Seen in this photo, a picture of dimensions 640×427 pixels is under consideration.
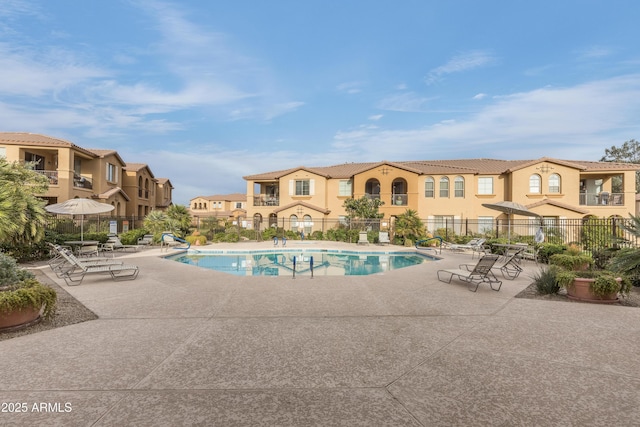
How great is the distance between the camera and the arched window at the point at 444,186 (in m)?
28.6

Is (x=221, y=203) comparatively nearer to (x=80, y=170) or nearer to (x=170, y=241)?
(x=80, y=170)

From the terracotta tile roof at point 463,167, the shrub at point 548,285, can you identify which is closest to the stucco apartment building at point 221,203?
the terracotta tile roof at point 463,167

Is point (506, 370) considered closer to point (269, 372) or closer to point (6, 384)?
point (269, 372)

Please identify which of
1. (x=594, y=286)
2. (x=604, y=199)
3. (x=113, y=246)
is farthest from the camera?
(x=604, y=199)

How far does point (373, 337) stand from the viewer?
4801 mm

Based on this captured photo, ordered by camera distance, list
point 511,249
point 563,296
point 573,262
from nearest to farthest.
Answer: point 563,296, point 573,262, point 511,249

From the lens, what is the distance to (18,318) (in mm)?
4930

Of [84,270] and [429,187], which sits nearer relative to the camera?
[84,270]

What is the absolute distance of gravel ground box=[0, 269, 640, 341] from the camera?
503 centimetres

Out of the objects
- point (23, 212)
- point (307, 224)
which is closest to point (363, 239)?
point (307, 224)

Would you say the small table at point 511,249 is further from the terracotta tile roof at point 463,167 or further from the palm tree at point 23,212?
the palm tree at point 23,212

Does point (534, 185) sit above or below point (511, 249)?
above

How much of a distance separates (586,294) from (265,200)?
94.9ft

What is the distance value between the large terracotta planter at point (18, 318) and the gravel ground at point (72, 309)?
3.8 inches
